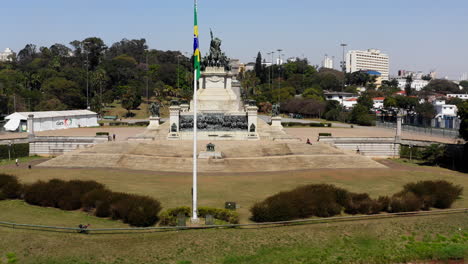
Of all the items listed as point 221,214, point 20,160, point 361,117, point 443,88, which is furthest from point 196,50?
point 443,88

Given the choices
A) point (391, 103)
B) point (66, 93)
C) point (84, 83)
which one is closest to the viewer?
point (66, 93)

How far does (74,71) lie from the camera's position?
134125mm

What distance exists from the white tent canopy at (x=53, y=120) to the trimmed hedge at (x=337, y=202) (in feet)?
188

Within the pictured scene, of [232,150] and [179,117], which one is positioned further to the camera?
[179,117]

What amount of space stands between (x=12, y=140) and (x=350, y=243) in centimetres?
4928

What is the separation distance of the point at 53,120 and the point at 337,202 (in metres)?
63.2

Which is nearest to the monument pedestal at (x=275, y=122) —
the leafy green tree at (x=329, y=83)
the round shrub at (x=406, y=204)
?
the round shrub at (x=406, y=204)

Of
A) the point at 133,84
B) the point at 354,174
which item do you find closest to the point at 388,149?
the point at 354,174

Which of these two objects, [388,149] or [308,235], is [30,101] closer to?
[388,149]

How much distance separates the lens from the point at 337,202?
2977cm

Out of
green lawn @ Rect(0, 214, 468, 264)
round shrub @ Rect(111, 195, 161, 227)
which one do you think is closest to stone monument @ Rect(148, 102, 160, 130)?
round shrub @ Rect(111, 195, 161, 227)

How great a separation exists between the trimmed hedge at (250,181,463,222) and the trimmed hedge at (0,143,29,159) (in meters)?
40.9

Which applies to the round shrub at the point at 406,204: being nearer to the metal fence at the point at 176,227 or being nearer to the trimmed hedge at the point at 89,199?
the metal fence at the point at 176,227

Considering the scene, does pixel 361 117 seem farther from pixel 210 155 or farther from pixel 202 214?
pixel 202 214
